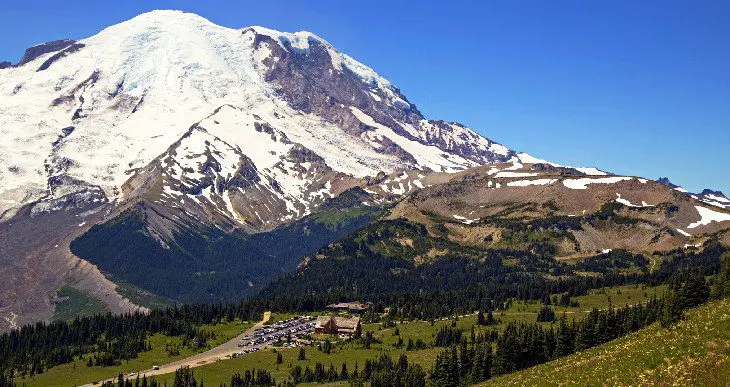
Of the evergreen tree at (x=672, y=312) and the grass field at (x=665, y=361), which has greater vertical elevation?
the evergreen tree at (x=672, y=312)

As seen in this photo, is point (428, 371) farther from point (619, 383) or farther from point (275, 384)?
point (619, 383)

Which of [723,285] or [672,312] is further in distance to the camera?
[723,285]

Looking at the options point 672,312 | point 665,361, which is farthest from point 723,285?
point 665,361

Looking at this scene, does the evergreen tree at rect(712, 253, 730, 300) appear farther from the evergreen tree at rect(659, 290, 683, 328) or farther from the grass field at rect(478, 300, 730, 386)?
the grass field at rect(478, 300, 730, 386)

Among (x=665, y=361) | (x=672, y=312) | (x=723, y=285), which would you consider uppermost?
(x=723, y=285)

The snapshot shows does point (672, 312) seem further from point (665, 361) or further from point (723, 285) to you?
point (665, 361)

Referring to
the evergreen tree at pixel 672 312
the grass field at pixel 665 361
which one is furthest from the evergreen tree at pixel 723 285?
the grass field at pixel 665 361

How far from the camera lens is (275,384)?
180000 millimetres

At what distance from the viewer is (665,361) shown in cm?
7162

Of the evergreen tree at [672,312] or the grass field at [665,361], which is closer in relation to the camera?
the grass field at [665,361]

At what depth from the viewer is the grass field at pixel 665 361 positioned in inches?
2594

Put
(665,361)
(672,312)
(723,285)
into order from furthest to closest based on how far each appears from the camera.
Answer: (723,285), (672,312), (665,361)

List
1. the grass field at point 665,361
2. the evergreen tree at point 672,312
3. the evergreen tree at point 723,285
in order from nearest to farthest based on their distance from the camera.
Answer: the grass field at point 665,361 < the evergreen tree at point 672,312 < the evergreen tree at point 723,285

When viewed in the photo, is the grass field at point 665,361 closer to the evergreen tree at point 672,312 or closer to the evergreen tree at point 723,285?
the evergreen tree at point 672,312
